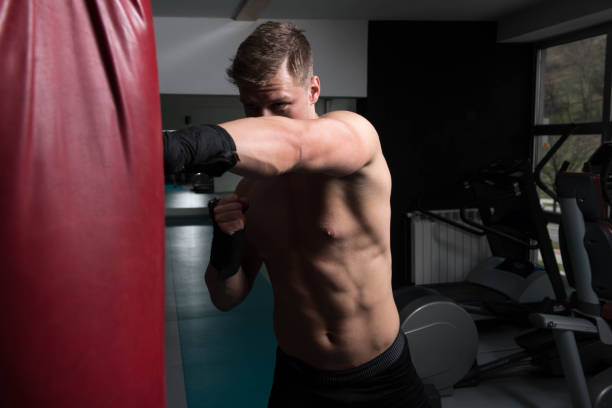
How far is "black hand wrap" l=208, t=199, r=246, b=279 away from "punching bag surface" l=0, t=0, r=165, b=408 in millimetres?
577

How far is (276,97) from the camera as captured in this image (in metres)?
1.18

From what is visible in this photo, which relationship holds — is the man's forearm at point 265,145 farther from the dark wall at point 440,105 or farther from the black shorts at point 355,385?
the dark wall at point 440,105

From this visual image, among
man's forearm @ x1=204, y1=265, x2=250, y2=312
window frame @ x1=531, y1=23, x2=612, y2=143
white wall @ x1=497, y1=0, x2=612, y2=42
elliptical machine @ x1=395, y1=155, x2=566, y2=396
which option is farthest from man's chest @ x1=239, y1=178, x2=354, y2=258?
white wall @ x1=497, y1=0, x2=612, y2=42

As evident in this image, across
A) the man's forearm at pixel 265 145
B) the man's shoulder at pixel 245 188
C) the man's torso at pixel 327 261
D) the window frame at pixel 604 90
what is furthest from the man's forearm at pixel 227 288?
the window frame at pixel 604 90

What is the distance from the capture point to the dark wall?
17.6 feet

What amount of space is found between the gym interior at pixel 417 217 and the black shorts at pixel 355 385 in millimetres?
865

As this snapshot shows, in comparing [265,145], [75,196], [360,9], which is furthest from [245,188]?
[360,9]

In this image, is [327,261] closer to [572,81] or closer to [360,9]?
[360,9]

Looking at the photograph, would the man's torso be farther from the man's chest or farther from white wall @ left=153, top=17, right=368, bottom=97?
white wall @ left=153, top=17, right=368, bottom=97

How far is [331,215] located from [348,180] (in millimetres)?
106

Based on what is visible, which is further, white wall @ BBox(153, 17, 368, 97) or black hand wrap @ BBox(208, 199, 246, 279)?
white wall @ BBox(153, 17, 368, 97)

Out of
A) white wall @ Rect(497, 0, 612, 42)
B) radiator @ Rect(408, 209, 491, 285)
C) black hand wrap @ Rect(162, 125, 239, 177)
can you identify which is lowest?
radiator @ Rect(408, 209, 491, 285)

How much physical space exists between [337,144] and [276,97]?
36cm

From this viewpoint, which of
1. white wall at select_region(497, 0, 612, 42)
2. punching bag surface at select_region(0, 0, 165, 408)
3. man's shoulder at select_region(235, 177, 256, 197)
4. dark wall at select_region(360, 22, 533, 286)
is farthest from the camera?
dark wall at select_region(360, 22, 533, 286)
